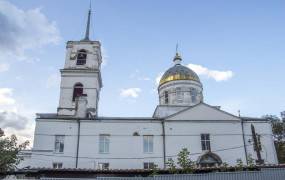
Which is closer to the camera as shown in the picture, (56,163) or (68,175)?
(68,175)

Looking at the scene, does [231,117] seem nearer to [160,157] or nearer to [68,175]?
[160,157]

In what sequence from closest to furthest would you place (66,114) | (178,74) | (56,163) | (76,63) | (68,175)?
(68,175) < (56,163) < (66,114) < (76,63) < (178,74)

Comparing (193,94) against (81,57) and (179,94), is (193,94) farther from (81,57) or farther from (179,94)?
(81,57)

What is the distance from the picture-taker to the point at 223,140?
29.2 meters

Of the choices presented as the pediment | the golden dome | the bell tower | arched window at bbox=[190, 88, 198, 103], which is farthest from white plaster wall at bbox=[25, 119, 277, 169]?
the golden dome

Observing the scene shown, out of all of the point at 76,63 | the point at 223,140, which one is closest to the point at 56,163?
the point at 76,63

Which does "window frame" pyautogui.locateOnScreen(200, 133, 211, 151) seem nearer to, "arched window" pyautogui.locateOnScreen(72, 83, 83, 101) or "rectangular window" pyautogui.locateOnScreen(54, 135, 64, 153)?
"rectangular window" pyautogui.locateOnScreen(54, 135, 64, 153)

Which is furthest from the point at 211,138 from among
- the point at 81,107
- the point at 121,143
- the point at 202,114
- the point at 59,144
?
the point at 59,144

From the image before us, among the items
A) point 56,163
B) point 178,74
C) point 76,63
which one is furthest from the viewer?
point 178,74

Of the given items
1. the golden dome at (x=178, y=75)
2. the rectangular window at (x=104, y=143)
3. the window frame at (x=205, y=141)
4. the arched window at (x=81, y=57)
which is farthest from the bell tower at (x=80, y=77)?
the window frame at (x=205, y=141)

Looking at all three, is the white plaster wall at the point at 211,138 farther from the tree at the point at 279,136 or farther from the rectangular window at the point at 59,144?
the tree at the point at 279,136

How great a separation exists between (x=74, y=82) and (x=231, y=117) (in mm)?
16493

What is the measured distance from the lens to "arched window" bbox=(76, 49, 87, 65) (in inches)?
1366

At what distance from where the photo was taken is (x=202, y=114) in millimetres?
30188
